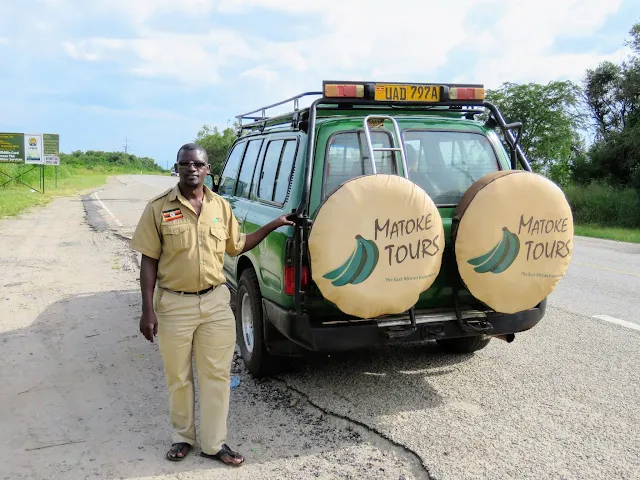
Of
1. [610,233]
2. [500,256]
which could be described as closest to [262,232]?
[500,256]

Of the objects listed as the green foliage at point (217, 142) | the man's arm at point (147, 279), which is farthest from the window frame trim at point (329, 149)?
the green foliage at point (217, 142)

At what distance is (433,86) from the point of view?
14.9ft

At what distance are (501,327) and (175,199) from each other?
2.36 metres

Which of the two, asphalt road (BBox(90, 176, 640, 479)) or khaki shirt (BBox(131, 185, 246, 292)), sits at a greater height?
khaki shirt (BBox(131, 185, 246, 292))

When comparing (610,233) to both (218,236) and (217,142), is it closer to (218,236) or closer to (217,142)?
(218,236)

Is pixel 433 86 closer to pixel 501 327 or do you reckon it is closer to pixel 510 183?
pixel 510 183

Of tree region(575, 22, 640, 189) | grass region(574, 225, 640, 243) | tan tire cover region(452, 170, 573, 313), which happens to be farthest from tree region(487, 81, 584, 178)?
tan tire cover region(452, 170, 573, 313)

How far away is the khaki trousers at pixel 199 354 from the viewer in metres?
3.44

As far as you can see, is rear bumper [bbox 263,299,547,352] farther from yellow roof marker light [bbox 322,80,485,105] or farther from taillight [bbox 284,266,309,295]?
yellow roof marker light [bbox 322,80,485,105]

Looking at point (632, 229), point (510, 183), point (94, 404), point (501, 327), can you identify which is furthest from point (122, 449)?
point (632, 229)

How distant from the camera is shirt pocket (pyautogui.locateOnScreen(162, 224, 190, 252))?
3.35 metres

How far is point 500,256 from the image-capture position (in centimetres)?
386

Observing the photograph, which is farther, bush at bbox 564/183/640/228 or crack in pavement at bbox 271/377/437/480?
bush at bbox 564/183/640/228

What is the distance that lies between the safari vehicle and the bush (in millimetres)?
16261
